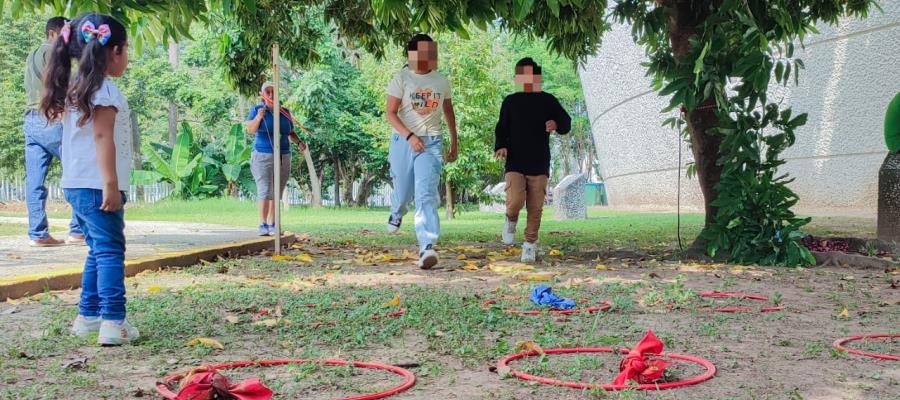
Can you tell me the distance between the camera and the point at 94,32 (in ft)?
11.9

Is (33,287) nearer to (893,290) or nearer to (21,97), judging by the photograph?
(893,290)

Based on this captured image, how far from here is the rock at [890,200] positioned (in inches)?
311

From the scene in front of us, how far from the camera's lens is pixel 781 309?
184 inches

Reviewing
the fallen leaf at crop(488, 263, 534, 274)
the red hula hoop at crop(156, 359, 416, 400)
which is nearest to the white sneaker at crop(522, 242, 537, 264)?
the fallen leaf at crop(488, 263, 534, 274)

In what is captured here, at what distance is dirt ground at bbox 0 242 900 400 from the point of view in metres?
2.99

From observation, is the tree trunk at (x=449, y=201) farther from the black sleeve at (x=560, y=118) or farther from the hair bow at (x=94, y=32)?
the hair bow at (x=94, y=32)

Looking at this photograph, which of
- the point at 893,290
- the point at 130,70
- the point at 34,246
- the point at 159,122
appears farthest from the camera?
the point at 159,122

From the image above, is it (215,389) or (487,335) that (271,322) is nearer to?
(487,335)

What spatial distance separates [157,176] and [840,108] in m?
16.3

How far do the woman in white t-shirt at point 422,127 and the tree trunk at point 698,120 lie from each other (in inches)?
88.1

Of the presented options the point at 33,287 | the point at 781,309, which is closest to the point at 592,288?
the point at 781,309

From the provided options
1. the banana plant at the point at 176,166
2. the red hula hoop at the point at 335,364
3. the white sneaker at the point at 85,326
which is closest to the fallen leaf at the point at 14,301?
the white sneaker at the point at 85,326

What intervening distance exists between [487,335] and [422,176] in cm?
301

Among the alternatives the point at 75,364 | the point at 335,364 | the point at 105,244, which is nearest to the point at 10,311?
the point at 105,244
